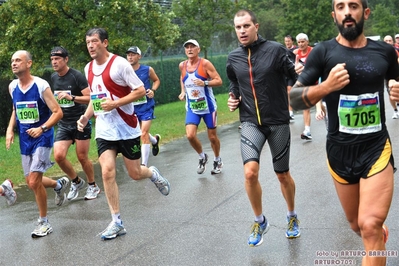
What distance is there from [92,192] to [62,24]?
1091 centimetres

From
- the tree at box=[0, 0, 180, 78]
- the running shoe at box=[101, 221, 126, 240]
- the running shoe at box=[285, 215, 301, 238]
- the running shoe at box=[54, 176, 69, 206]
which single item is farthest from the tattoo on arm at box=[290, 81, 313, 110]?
the tree at box=[0, 0, 180, 78]

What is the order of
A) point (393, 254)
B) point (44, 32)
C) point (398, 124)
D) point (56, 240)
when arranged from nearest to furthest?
point (393, 254) < point (56, 240) < point (398, 124) < point (44, 32)

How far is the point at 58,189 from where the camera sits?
9148 millimetres

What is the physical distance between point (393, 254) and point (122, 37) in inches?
609

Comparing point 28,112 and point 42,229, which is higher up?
point 28,112

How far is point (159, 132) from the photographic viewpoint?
57.5 ft

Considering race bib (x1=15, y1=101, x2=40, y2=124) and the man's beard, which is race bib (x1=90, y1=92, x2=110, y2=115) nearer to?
race bib (x1=15, y1=101, x2=40, y2=124)

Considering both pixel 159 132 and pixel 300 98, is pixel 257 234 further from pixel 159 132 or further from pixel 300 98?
pixel 159 132

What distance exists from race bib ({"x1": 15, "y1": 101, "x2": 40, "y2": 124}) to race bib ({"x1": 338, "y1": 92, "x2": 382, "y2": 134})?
4055 millimetres

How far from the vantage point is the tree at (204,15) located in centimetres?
3052

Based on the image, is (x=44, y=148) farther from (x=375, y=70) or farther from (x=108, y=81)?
(x=375, y=70)

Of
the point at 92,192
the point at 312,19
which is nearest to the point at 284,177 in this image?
the point at 92,192

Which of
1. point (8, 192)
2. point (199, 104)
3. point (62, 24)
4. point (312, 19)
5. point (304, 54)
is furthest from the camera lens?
point (312, 19)

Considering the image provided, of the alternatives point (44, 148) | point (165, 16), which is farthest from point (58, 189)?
point (165, 16)
